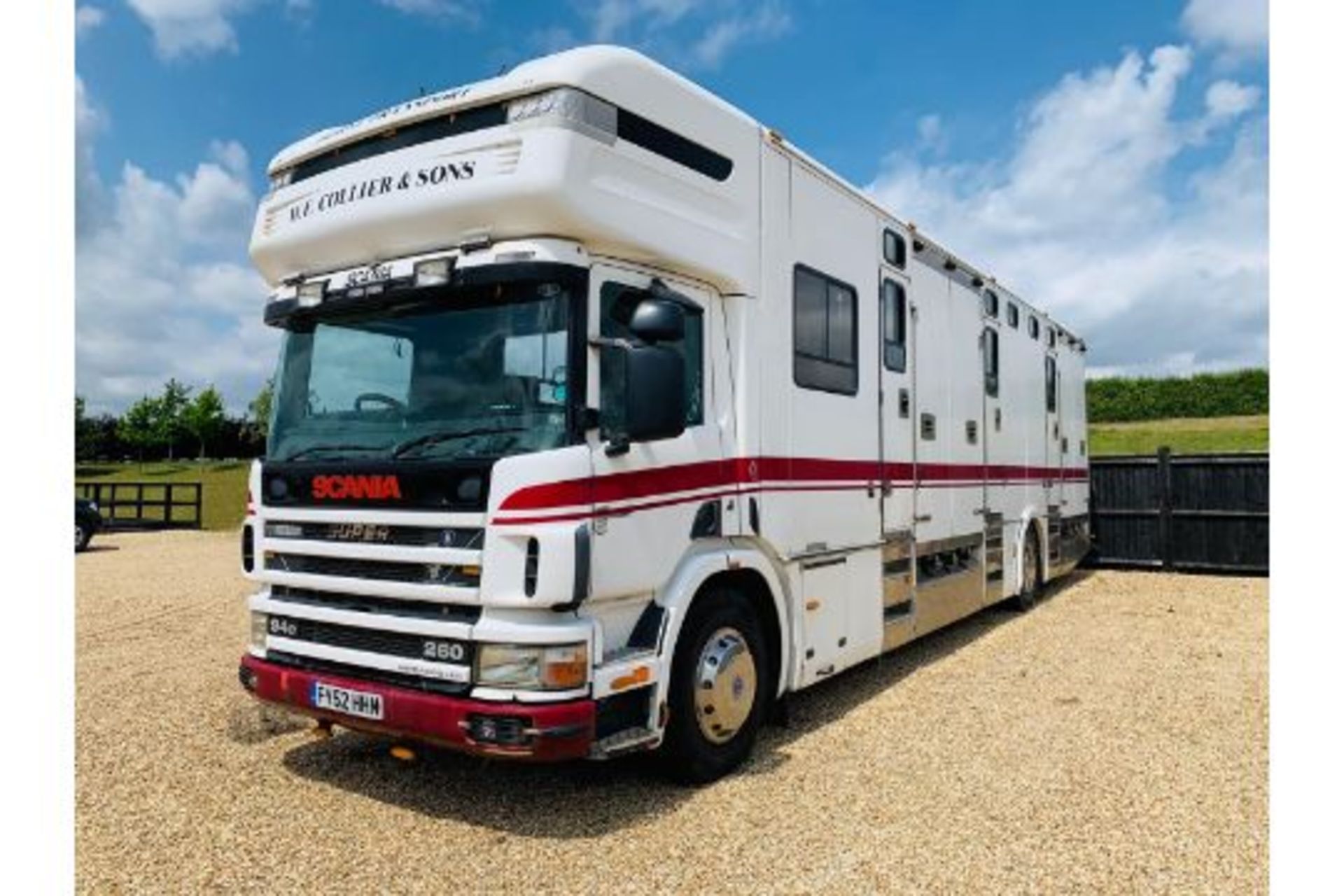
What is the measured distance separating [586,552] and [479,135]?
2052 mm

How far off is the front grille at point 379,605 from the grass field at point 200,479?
42.3 ft

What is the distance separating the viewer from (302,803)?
4.71 metres

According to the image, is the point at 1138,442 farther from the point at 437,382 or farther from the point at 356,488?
the point at 356,488

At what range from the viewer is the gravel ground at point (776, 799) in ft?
12.9

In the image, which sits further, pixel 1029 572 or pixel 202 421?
pixel 202 421

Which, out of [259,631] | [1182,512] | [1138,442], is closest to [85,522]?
[259,631]

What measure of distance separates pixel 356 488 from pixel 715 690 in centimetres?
211

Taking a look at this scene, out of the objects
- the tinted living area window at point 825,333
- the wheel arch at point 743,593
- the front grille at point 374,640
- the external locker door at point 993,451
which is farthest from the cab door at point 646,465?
the external locker door at point 993,451

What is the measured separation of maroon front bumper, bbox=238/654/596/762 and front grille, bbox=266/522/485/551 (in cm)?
68

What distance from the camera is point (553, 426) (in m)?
4.20

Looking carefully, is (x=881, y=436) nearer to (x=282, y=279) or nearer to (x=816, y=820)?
(x=816, y=820)

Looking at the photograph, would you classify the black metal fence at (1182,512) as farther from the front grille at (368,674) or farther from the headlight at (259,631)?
the headlight at (259,631)

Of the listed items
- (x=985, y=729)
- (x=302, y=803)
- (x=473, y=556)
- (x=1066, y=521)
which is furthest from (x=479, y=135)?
(x=1066, y=521)

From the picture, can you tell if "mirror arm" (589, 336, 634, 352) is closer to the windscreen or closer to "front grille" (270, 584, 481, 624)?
the windscreen
